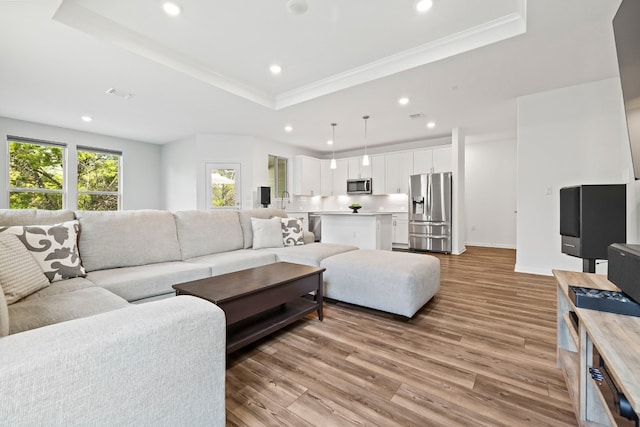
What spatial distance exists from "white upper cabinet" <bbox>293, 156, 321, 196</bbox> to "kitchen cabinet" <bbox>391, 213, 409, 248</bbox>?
7.32 ft

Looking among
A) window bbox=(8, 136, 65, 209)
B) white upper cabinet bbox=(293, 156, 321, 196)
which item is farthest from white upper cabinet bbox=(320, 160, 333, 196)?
window bbox=(8, 136, 65, 209)

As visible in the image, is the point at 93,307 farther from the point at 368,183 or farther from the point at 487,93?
the point at 368,183

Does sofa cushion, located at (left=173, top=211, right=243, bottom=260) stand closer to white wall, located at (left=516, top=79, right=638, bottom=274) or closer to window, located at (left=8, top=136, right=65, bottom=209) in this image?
white wall, located at (left=516, top=79, right=638, bottom=274)

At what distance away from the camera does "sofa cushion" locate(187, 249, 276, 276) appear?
2606 millimetres

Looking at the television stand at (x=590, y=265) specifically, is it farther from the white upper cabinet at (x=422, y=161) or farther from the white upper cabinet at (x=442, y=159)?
the white upper cabinet at (x=422, y=161)

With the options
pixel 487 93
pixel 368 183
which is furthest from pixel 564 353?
pixel 368 183

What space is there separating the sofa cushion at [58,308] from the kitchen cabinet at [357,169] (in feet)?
20.4

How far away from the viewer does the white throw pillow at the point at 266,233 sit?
346 cm

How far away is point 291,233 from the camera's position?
12.1ft

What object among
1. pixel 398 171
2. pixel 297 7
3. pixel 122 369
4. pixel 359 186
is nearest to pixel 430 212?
pixel 398 171

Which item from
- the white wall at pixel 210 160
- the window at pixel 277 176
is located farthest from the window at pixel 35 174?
the window at pixel 277 176

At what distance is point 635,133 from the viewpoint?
1.55 meters

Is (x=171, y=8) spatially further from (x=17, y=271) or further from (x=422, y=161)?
(x=422, y=161)

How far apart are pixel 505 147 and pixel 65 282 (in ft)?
25.6
